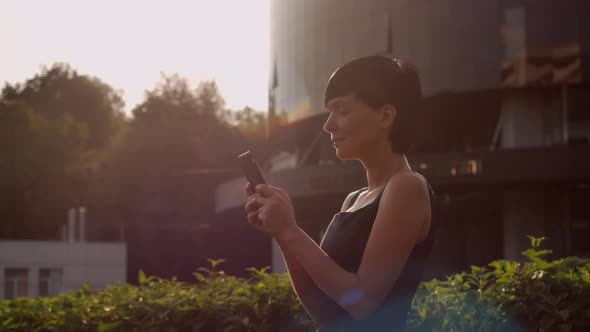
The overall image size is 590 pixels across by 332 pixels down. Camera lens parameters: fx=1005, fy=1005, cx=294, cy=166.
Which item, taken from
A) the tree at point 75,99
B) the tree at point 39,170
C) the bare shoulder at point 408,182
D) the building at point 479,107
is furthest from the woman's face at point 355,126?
the tree at point 75,99

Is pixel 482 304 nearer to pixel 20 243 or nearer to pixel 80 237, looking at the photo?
pixel 20 243

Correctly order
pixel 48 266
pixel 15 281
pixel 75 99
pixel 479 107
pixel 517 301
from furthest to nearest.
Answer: pixel 75 99
pixel 48 266
pixel 15 281
pixel 479 107
pixel 517 301

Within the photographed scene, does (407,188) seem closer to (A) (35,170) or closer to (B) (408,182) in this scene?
(B) (408,182)

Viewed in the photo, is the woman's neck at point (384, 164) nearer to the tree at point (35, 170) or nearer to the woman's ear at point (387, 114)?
the woman's ear at point (387, 114)

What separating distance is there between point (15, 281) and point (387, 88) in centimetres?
4758

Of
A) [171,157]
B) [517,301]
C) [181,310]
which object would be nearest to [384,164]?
[517,301]

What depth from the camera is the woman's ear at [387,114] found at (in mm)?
3307

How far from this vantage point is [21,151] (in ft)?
212

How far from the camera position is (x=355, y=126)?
3297 millimetres

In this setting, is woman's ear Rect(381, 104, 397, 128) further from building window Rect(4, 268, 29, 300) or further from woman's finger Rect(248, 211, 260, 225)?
building window Rect(4, 268, 29, 300)

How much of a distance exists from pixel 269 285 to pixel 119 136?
66876 millimetres

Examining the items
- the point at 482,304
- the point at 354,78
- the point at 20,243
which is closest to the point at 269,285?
the point at 482,304

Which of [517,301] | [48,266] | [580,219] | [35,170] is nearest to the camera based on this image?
[517,301]

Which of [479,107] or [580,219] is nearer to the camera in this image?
[580,219]
